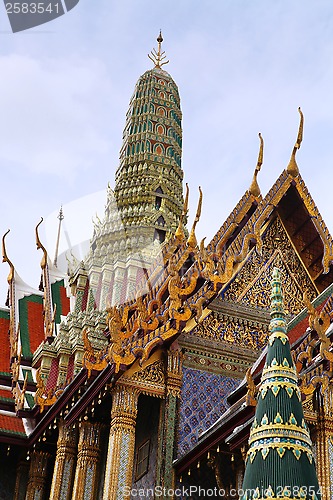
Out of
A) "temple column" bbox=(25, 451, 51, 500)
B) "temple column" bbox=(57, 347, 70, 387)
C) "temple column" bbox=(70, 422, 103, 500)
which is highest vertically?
"temple column" bbox=(57, 347, 70, 387)

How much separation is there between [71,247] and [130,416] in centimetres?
799

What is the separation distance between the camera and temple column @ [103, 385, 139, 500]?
7.54 metres

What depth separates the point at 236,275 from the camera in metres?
9.16

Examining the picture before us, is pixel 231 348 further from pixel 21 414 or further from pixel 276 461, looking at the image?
pixel 276 461

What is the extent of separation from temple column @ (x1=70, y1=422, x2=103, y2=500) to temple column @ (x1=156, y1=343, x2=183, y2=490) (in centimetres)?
93

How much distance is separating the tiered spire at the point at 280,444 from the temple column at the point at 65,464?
5.00m

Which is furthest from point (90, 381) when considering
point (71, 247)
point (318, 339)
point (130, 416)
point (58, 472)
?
point (71, 247)

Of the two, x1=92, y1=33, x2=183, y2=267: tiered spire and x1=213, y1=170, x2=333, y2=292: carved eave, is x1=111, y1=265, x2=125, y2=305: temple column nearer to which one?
x1=92, y1=33, x2=183, y2=267: tiered spire

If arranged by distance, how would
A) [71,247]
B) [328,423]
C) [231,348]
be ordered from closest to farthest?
1. [328,423]
2. [231,348]
3. [71,247]

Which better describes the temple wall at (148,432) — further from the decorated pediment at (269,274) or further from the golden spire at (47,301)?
the golden spire at (47,301)

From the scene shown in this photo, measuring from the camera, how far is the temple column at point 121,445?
7.54m

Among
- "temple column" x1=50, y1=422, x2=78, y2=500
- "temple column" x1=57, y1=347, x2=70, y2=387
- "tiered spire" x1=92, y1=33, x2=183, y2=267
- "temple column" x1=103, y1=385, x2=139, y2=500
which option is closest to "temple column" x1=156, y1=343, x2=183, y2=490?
"temple column" x1=103, y1=385, x2=139, y2=500

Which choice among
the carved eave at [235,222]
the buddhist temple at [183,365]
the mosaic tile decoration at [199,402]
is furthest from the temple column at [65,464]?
the carved eave at [235,222]

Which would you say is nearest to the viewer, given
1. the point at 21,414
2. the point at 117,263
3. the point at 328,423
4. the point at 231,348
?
the point at 328,423
